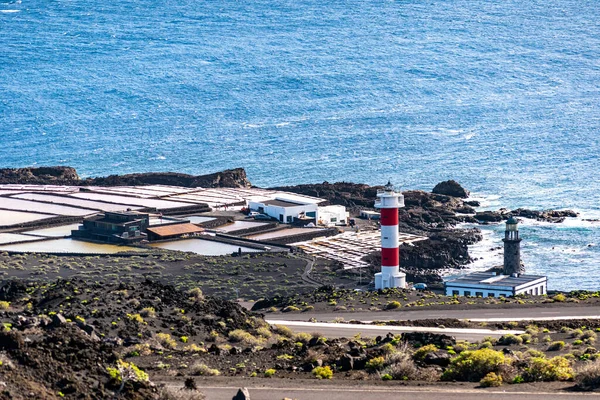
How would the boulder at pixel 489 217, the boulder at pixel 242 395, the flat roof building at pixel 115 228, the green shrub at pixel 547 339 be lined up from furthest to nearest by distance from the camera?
1. the boulder at pixel 489 217
2. the flat roof building at pixel 115 228
3. the green shrub at pixel 547 339
4. the boulder at pixel 242 395

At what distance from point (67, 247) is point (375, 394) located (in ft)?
184

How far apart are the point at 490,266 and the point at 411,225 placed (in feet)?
42.2

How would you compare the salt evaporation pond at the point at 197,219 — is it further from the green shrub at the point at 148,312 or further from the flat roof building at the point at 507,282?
the green shrub at the point at 148,312

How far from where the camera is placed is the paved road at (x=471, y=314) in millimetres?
50062

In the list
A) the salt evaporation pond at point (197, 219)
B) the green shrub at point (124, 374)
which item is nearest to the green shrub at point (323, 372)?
the green shrub at point (124, 374)

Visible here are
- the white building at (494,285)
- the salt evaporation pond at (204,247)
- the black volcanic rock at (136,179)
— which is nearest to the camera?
the white building at (494,285)

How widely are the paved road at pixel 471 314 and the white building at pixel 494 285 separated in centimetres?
1305

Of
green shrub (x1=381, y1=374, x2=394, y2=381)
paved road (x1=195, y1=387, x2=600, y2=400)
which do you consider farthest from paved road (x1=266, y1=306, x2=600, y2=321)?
paved road (x1=195, y1=387, x2=600, y2=400)

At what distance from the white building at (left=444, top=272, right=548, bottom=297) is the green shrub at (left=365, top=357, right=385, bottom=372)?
A: 31.7 metres

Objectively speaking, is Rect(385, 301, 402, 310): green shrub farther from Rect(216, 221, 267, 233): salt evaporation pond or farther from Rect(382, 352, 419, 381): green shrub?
Rect(216, 221, 267, 233): salt evaporation pond

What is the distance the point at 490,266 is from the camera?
285 ft

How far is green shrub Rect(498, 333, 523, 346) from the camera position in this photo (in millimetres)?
41000

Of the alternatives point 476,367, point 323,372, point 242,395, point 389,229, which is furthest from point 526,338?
point 389,229

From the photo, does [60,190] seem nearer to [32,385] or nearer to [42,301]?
[42,301]
